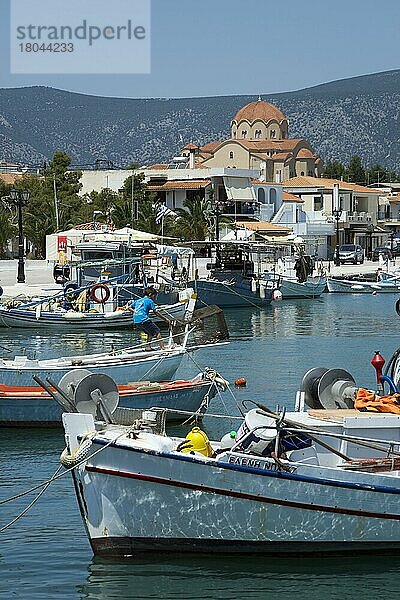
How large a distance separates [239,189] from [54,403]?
71.8 m

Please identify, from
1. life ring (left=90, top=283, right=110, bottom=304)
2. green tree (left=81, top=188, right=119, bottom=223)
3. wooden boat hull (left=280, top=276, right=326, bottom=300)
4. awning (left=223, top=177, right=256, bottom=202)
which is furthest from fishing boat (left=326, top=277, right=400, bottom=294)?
awning (left=223, top=177, right=256, bottom=202)

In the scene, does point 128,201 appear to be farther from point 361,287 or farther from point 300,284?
point 300,284

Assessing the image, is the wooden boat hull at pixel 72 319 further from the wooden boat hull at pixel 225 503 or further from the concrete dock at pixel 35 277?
the wooden boat hull at pixel 225 503

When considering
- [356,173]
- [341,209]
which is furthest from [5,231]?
[356,173]

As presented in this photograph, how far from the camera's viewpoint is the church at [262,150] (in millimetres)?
112188

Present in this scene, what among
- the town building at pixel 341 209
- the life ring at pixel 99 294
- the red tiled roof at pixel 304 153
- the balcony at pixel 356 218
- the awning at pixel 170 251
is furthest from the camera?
the red tiled roof at pixel 304 153

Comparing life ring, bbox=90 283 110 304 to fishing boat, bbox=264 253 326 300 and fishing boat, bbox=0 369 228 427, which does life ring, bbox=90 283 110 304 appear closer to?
fishing boat, bbox=264 253 326 300

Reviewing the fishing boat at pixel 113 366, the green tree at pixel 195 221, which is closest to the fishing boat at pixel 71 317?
the fishing boat at pixel 113 366

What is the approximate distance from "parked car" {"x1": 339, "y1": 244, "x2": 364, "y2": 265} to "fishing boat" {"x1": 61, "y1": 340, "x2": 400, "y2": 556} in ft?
235

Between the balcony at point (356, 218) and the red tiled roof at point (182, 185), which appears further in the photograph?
the balcony at point (356, 218)

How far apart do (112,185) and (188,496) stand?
83309 mm

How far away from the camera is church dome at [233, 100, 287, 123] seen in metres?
137

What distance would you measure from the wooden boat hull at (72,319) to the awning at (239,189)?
50.0m

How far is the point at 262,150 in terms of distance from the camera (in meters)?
124
